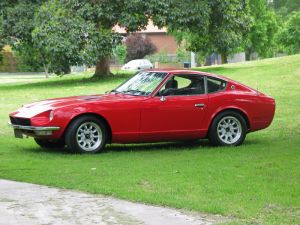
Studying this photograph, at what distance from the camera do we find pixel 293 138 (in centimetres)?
1307

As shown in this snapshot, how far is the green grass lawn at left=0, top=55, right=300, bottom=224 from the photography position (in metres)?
7.36

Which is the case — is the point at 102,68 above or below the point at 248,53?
below

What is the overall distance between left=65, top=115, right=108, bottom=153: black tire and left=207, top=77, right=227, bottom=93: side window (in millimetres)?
2121

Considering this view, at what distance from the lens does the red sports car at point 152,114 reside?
11.1m

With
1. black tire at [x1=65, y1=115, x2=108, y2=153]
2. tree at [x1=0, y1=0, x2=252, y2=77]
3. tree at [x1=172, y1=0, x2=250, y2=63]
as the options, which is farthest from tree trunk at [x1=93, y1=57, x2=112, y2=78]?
black tire at [x1=65, y1=115, x2=108, y2=153]

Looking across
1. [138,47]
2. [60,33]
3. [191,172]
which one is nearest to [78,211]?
[191,172]

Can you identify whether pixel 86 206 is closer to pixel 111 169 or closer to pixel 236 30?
pixel 111 169

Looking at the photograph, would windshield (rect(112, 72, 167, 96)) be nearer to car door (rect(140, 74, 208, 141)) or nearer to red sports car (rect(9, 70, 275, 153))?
red sports car (rect(9, 70, 275, 153))

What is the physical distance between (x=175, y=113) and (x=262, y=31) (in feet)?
151

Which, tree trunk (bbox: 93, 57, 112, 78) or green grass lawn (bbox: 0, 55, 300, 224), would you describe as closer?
green grass lawn (bbox: 0, 55, 300, 224)

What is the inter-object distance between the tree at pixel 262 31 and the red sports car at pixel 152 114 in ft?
137

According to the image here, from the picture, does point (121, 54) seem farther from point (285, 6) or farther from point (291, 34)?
point (285, 6)

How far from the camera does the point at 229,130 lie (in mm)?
12227

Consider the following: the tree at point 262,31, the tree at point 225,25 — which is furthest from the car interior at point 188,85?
the tree at point 262,31
